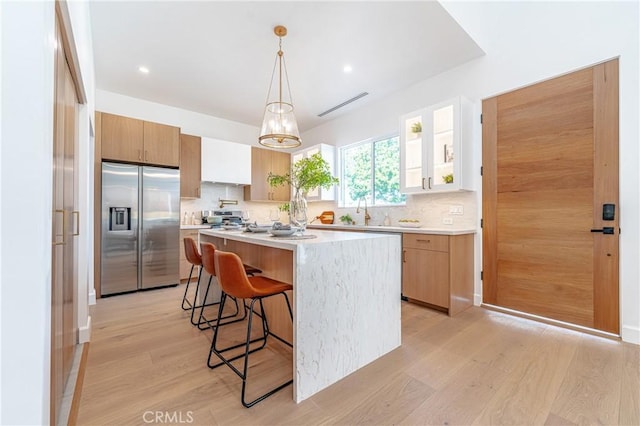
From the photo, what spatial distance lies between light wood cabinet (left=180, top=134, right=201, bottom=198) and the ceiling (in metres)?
0.67

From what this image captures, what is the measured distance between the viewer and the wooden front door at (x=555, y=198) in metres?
2.39

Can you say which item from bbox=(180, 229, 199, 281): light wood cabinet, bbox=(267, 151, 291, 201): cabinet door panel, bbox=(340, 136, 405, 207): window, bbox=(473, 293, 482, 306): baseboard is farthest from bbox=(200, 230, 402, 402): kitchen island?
bbox=(267, 151, 291, 201): cabinet door panel

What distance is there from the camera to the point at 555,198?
8.77 ft

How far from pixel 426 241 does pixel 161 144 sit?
3.91 meters

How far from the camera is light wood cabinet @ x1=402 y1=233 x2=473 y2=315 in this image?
288 cm

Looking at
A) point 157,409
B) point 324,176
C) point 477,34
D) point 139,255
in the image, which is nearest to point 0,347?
point 157,409

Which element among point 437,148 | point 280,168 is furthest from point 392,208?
point 280,168

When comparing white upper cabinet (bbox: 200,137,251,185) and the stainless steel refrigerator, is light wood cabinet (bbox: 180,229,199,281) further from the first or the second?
white upper cabinet (bbox: 200,137,251,185)

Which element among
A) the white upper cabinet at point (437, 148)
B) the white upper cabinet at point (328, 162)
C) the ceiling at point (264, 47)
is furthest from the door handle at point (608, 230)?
the white upper cabinet at point (328, 162)

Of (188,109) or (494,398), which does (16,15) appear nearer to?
(494,398)

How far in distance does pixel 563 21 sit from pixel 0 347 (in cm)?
441

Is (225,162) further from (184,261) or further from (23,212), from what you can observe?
(23,212)

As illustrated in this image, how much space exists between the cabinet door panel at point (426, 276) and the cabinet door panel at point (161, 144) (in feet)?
11.9

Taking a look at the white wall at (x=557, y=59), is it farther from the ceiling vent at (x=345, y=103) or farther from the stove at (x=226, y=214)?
the stove at (x=226, y=214)
